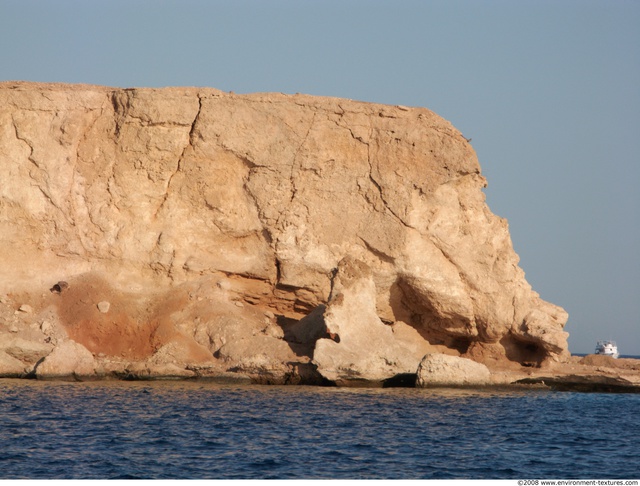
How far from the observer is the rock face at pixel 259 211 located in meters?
34.4

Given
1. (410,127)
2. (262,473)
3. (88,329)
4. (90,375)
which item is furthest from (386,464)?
(410,127)

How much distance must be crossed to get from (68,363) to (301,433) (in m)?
10.7

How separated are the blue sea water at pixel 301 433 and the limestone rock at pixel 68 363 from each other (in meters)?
0.56

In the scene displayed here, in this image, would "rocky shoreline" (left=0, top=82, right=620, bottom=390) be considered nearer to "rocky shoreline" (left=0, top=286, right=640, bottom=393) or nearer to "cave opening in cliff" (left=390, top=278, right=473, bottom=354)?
"cave opening in cliff" (left=390, top=278, right=473, bottom=354)

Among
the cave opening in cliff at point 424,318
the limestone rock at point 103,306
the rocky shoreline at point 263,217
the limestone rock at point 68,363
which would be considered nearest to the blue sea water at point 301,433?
the limestone rock at point 68,363

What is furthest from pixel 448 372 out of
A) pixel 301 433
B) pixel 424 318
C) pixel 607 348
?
pixel 607 348

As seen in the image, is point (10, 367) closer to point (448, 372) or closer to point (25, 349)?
point (25, 349)

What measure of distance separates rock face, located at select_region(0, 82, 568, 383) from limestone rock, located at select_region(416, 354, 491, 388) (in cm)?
349

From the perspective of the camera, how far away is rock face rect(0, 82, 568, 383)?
34.4 meters

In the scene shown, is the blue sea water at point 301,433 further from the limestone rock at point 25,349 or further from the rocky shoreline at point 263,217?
the rocky shoreline at point 263,217

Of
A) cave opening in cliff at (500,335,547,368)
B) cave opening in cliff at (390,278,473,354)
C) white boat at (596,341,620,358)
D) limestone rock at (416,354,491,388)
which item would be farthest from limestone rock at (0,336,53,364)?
white boat at (596,341,620,358)

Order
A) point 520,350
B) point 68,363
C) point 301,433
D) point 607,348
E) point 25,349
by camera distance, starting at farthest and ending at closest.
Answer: point 607,348
point 520,350
point 25,349
point 68,363
point 301,433

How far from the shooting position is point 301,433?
22047 mm

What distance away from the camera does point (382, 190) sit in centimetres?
3503
